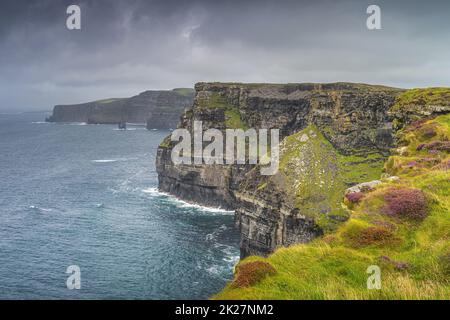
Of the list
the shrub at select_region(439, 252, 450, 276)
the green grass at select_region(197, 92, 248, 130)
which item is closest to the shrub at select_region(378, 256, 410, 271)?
the shrub at select_region(439, 252, 450, 276)

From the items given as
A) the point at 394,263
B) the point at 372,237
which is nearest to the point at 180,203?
the point at 372,237

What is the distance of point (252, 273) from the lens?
1734cm

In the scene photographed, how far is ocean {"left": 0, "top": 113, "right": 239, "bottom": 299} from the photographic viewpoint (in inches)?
2425

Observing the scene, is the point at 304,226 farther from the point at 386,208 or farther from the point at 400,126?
the point at 386,208

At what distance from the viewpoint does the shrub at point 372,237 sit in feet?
69.4

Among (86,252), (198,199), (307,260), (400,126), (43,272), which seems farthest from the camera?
(198,199)

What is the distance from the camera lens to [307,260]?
19.5 m

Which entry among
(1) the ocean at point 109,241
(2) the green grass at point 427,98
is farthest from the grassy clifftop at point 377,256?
(1) the ocean at point 109,241

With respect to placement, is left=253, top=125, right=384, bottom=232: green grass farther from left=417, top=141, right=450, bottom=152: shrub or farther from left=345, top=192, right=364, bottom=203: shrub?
left=345, top=192, right=364, bottom=203: shrub

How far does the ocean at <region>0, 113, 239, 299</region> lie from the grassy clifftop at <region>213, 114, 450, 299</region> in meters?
39.0

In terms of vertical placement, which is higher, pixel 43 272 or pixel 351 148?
pixel 351 148
